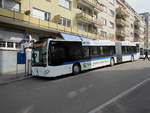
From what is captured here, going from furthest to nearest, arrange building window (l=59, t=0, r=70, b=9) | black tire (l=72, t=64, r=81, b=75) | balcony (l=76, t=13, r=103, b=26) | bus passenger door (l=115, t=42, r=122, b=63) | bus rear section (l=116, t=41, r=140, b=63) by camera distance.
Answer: balcony (l=76, t=13, r=103, b=26) < building window (l=59, t=0, r=70, b=9) < bus rear section (l=116, t=41, r=140, b=63) < bus passenger door (l=115, t=42, r=122, b=63) < black tire (l=72, t=64, r=81, b=75)

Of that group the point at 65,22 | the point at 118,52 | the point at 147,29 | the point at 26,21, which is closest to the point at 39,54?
the point at 26,21

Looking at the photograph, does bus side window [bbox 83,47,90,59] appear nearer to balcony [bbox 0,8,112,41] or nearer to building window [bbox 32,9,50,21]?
balcony [bbox 0,8,112,41]

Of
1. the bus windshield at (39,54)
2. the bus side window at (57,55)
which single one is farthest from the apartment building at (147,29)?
the bus windshield at (39,54)

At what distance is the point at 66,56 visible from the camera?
941 cm

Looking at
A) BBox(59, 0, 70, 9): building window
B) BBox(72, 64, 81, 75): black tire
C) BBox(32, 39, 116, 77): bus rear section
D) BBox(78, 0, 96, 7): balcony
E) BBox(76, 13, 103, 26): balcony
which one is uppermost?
BBox(78, 0, 96, 7): balcony

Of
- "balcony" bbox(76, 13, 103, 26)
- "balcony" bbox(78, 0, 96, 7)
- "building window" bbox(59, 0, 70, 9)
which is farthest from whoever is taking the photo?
"balcony" bbox(78, 0, 96, 7)

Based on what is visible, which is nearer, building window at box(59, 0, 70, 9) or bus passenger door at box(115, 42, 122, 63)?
bus passenger door at box(115, 42, 122, 63)

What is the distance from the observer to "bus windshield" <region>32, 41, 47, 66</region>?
8.62 m

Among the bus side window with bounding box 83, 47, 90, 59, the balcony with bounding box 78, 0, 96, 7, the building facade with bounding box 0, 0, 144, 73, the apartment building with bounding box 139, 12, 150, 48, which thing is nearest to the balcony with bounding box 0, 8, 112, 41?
the building facade with bounding box 0, 0, 144, 73

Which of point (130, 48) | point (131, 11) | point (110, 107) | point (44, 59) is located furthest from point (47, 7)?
point (131, 11)

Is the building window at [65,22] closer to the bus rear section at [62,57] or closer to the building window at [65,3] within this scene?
the building window at [65,3]

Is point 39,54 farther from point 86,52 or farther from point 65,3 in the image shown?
point 65,3

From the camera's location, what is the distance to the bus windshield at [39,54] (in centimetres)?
862

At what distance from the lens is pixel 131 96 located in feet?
16.3
